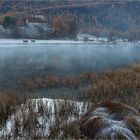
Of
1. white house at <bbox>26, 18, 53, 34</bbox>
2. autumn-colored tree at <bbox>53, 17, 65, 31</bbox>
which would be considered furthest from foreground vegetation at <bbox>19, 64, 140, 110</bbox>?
autumn-colored tree at <bbox>53, 17, 65, 31</bbox>

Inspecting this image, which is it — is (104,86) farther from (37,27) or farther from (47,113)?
(37,27)

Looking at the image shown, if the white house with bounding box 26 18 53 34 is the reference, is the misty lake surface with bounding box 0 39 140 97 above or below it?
above

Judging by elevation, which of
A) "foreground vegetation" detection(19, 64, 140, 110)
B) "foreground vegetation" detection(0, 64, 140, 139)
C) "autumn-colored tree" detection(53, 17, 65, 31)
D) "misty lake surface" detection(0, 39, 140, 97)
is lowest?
"autumn-colored tree" detection(53, 17, 65, 31)

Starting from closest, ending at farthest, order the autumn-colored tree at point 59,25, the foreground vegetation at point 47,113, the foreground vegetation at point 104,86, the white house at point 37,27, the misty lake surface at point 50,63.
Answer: the foreground vegetation at point 47,113
the foreground vegetation at point 104,86
the misty lake surface at point 50,63
the white house at point 37,27
the autumn-colored tree at point 59,25

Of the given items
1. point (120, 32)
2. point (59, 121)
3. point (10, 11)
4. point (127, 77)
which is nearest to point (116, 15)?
point (120, 32)

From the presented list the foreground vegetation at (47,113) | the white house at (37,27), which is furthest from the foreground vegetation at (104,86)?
the white house at (37,27)

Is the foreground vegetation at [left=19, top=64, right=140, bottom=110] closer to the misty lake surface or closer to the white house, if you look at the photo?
the misty lake surface

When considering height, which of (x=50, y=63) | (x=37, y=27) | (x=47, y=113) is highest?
(x=47, y=113)

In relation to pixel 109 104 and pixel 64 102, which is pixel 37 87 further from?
pixel 109 104

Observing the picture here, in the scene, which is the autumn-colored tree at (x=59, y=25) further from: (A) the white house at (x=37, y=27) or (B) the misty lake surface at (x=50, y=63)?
(B) the misty lake surface at (x=50, y=63)

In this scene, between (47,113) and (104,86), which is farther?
(104,86)

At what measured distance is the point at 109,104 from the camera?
9.38m

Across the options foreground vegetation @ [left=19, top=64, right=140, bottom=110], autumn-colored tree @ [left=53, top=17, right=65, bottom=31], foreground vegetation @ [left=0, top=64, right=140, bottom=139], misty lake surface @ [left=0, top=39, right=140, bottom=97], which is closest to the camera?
foreground vegetation @ [left=0, top=64, right=140, bottom=139]

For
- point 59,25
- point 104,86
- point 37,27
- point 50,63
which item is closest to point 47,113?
point 104,86
